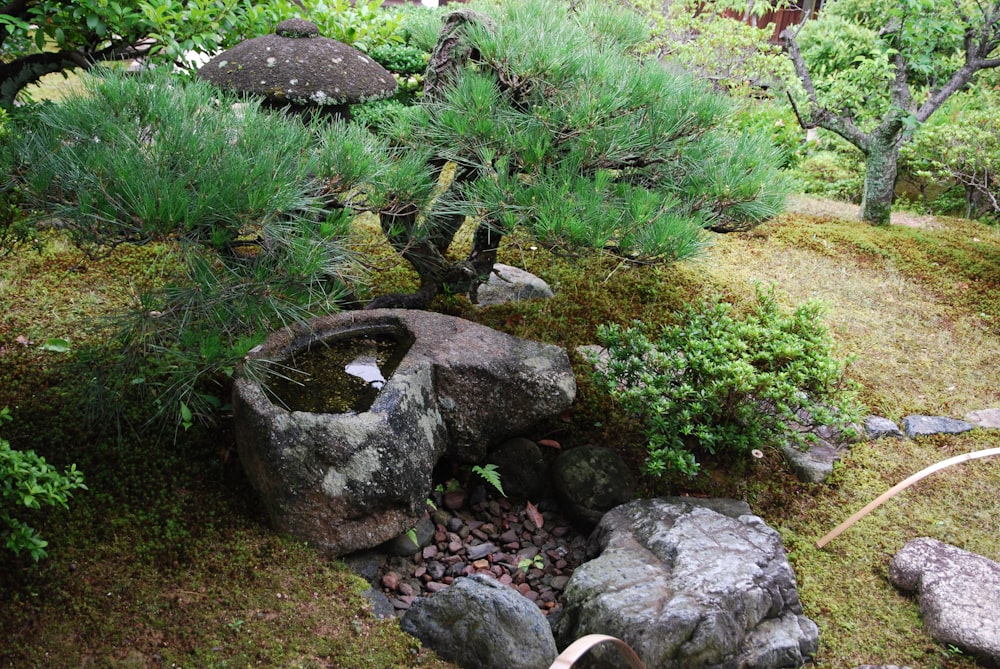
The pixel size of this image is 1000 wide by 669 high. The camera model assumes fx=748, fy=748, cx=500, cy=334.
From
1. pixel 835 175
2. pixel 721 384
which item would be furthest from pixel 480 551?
pixel 835 175

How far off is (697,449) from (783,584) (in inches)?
41.8

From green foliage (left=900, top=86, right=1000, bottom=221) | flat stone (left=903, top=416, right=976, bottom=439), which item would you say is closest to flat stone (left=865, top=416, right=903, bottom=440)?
flat stone (left=903, top=416, right=976, bottom=439)

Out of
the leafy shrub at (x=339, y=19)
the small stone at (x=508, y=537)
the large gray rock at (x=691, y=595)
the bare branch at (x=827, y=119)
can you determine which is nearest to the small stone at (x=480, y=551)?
the small stone at (x=508, y=537)

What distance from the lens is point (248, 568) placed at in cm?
317

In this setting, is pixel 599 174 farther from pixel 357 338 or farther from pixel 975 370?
pixel 975 370

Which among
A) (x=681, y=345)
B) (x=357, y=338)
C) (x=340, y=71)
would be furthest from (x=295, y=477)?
(x=340, y=71)

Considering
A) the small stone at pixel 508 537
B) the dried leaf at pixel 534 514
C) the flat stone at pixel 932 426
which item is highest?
the flat stone at pixel 932 426

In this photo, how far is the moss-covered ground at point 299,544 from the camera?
9.48 feet

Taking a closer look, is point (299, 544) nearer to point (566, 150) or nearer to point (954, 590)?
point (566, 150)

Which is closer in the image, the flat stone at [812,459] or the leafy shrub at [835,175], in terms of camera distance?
the flat stone at [812,459]

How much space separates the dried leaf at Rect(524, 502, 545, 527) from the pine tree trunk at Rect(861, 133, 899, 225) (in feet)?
19.1

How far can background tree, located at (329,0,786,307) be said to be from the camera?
3.58 m

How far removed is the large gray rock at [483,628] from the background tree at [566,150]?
1623 millimetres

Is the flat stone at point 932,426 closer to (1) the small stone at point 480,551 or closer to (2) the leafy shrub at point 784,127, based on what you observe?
(1) the small stone at point 480,551
